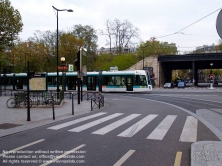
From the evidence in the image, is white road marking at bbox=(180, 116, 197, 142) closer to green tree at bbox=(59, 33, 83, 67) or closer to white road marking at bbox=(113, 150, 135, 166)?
white road marking at bbox=(113, 150, 135, 166)

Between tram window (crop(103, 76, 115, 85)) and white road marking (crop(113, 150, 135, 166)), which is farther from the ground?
tram window (crop(103, 76, 115, 85))

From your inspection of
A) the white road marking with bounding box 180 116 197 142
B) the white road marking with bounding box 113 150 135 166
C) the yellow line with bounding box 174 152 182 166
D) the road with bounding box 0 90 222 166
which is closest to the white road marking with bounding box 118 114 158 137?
the road with bounding box 0 90 222 166

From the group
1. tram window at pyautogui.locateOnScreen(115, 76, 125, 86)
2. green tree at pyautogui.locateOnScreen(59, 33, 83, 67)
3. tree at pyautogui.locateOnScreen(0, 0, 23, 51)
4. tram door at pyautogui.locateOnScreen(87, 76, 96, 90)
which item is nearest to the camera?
tree at pyautogui.locateOnScreen(0, 0, 23, 51)

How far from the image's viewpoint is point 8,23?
1115 inches

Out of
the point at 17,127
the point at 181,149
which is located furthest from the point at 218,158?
the point at 17,127

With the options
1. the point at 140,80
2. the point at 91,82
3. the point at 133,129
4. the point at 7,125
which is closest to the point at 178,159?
the point at 133,129

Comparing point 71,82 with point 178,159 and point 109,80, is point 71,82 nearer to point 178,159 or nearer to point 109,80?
point 109,80

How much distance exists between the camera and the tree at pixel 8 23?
1098 inches

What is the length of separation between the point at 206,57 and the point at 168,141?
51834mm

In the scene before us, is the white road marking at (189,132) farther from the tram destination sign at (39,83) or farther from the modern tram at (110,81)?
the modern tram at (110,81)

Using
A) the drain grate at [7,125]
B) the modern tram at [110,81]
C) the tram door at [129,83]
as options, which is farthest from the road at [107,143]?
the tram door at [129,83]

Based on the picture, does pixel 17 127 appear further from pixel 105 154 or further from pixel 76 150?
pixel 105 154

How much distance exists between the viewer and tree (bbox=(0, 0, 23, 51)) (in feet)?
91.5

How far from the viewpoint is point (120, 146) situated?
7.72 m
